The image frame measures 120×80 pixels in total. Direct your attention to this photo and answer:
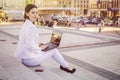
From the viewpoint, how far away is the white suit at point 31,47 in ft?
19.3

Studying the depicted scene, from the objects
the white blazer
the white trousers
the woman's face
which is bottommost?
the white trousers

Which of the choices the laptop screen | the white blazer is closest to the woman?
the white blazer

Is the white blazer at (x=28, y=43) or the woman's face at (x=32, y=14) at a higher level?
the woman's face at (x=32, y=14)

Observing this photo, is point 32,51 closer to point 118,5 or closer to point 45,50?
point 45,50

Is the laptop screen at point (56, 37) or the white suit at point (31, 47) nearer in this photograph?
the white suit at point (31, 47)

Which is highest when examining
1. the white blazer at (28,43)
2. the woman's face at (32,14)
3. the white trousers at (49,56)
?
the woman's face at (32,14)

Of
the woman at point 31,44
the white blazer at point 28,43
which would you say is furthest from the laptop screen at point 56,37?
the white blazer at point 28,43

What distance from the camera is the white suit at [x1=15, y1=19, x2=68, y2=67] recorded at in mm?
5879

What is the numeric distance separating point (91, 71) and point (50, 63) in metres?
1.29

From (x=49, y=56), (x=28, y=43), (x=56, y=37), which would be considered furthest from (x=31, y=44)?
(x=56, y=37)

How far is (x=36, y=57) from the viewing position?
6.01 metres

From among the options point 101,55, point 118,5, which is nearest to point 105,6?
point 118,5

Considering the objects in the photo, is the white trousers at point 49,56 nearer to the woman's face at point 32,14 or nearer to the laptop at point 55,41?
the laptop at point 55,41

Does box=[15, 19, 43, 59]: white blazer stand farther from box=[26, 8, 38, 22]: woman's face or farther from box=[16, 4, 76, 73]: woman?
box=[26, 8, 38, 22]: woman's face
